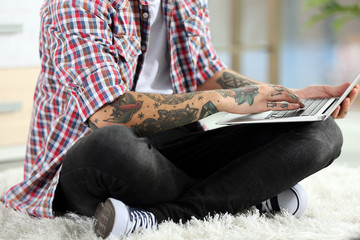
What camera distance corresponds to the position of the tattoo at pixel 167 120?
1.21m

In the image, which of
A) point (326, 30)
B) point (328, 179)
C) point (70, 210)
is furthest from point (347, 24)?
point (70, 210)

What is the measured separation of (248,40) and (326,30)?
2.13ft

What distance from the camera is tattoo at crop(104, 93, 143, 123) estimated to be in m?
1.19

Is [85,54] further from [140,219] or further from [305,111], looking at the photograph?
[305,111]

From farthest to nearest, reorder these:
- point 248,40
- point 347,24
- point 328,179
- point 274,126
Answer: point 248,40, point 347,24, point 328,179, point 274,126

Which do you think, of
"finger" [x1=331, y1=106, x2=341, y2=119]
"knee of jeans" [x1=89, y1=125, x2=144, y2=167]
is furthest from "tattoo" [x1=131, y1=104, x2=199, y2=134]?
"finger" [x1=331, y1=106, x2=341, y2=119]

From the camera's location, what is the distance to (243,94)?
4.09 feet

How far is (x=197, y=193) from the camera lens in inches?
47.8

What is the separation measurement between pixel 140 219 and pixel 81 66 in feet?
1.23

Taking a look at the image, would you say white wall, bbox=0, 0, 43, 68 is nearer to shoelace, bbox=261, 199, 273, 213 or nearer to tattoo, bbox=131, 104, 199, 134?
tattoo, bbox=131, 104, 199, 134

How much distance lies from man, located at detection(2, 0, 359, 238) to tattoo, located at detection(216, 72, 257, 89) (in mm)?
232

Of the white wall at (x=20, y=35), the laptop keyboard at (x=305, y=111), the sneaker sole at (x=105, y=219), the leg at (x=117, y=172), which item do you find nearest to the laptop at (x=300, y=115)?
the laptop keyboard at (x=305, y=111)

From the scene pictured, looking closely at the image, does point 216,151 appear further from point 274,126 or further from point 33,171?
point 33,171

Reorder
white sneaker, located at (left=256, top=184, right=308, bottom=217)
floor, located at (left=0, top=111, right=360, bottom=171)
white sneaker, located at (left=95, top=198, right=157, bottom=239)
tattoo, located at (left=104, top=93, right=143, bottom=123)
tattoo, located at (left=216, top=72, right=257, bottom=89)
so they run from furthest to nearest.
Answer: floor, located at (left=0, top=111, right=360, bottom=171)
tattoo, located at (left=216, top=72, right=257, bottom=89)
white sneaker, located at (left=256, top=184, right=308, bottom=217)
tattoo, located at (left=104, top=93, right=143, bottom=123)
white sneaker, located at (left=95, top=198, right=157, bottom=239)
